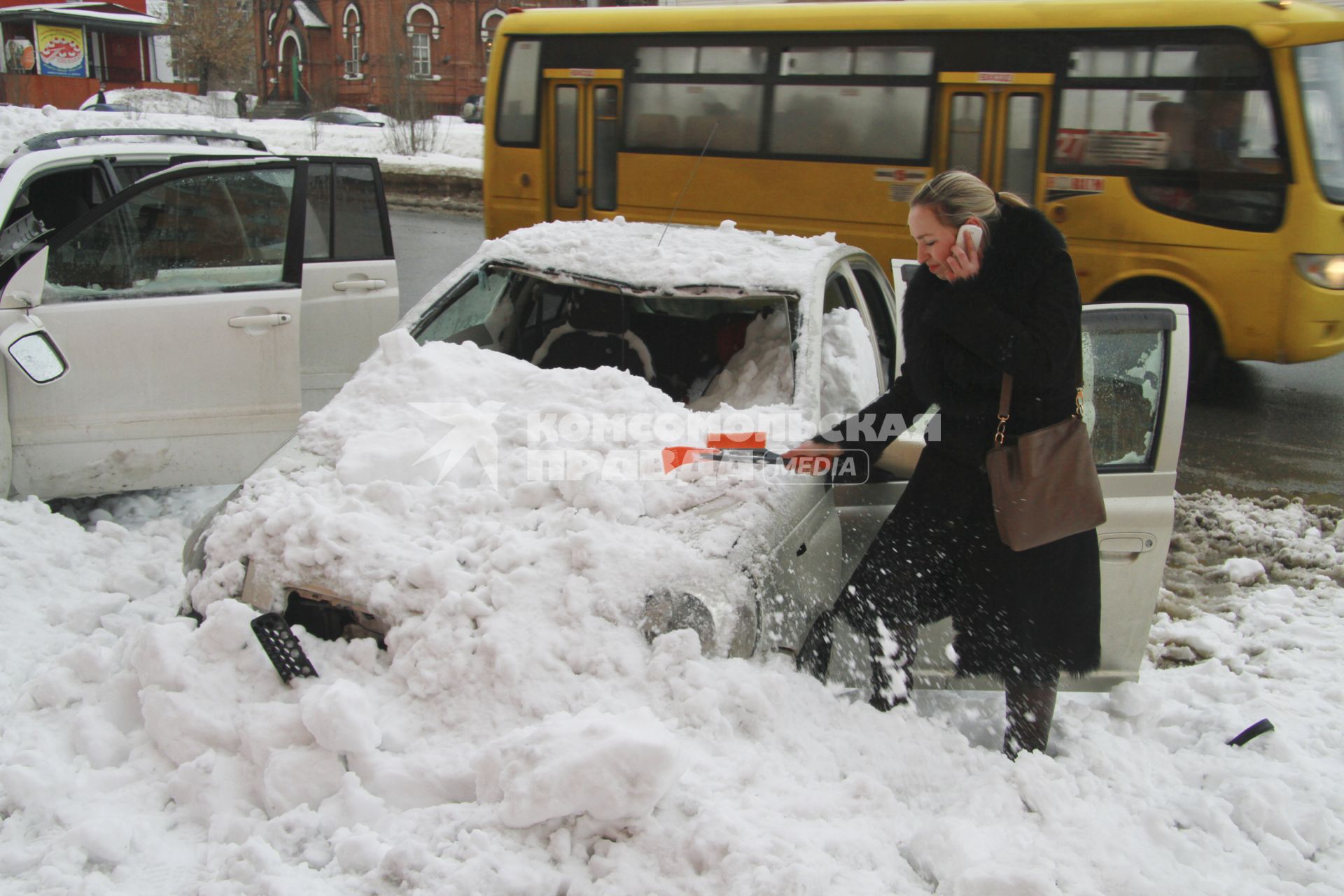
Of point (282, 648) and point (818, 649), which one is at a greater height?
point (282, 648)

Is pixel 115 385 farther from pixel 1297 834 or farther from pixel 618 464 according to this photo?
pixel 1297 834

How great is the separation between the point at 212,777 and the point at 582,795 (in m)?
0.94

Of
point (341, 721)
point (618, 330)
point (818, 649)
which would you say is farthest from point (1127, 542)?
point (341, 721)

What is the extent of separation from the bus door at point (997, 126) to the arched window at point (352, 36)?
135 feet

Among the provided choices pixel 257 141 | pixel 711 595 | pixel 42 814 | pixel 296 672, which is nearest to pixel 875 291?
pixel 711 595

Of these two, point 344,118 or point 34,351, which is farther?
point 344,118

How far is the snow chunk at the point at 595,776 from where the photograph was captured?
223 centimetres

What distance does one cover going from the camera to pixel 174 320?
466cm

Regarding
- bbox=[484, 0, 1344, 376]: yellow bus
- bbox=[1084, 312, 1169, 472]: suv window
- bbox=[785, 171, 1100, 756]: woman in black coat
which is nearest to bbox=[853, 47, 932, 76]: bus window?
bbox=[484, 0, 1344, 376]: yellow bus

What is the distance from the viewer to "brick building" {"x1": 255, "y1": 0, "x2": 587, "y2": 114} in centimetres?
4272

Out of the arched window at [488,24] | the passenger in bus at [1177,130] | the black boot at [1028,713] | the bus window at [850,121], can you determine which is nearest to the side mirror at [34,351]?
the black boot at [1028,713]

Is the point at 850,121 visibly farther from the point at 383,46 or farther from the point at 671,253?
the point at 383,46

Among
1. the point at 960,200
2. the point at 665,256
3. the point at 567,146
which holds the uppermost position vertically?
the point at 567,146

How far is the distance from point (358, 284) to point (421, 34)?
42034 millimetres
